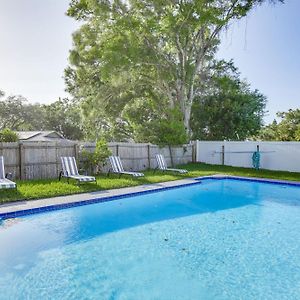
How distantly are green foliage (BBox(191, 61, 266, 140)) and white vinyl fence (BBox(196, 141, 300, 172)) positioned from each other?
5374 millimetres

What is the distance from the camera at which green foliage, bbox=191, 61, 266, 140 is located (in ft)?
76.4

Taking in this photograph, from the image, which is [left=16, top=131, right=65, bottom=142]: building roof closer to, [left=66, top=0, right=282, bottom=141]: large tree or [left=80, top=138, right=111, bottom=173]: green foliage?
[left=66, top=0, right=282, bottom=141]: large tree

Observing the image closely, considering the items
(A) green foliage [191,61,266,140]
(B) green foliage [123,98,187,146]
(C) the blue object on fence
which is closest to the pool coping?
(B) green foliage [123,98,187,146]

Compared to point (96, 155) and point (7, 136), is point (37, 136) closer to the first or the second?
point (7, 136)

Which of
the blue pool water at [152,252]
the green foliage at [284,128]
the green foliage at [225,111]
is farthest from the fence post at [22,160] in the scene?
the green foliage at [284,128]

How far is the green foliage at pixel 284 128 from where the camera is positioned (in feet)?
78.3

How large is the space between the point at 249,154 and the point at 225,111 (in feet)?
23.8

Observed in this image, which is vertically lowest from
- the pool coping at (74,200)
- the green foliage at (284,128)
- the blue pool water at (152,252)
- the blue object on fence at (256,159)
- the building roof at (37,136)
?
the blue pool water at (152,252)

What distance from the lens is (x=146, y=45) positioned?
19.5m

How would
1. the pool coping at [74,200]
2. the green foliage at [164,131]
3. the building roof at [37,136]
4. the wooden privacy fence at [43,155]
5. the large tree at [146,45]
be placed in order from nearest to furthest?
the pool coping at [74,200], the wooden privacy fence at [43,155], the green foliage at [164,131], the large tree at [146,45], the building roof at [37,136]

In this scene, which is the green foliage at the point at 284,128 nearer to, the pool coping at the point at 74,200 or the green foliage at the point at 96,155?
the pool coping at the point at 74,200

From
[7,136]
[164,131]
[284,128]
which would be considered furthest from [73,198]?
[284,128]

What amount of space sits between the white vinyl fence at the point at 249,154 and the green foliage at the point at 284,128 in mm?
6664

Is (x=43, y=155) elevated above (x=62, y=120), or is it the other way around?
(x=62, y=120)
